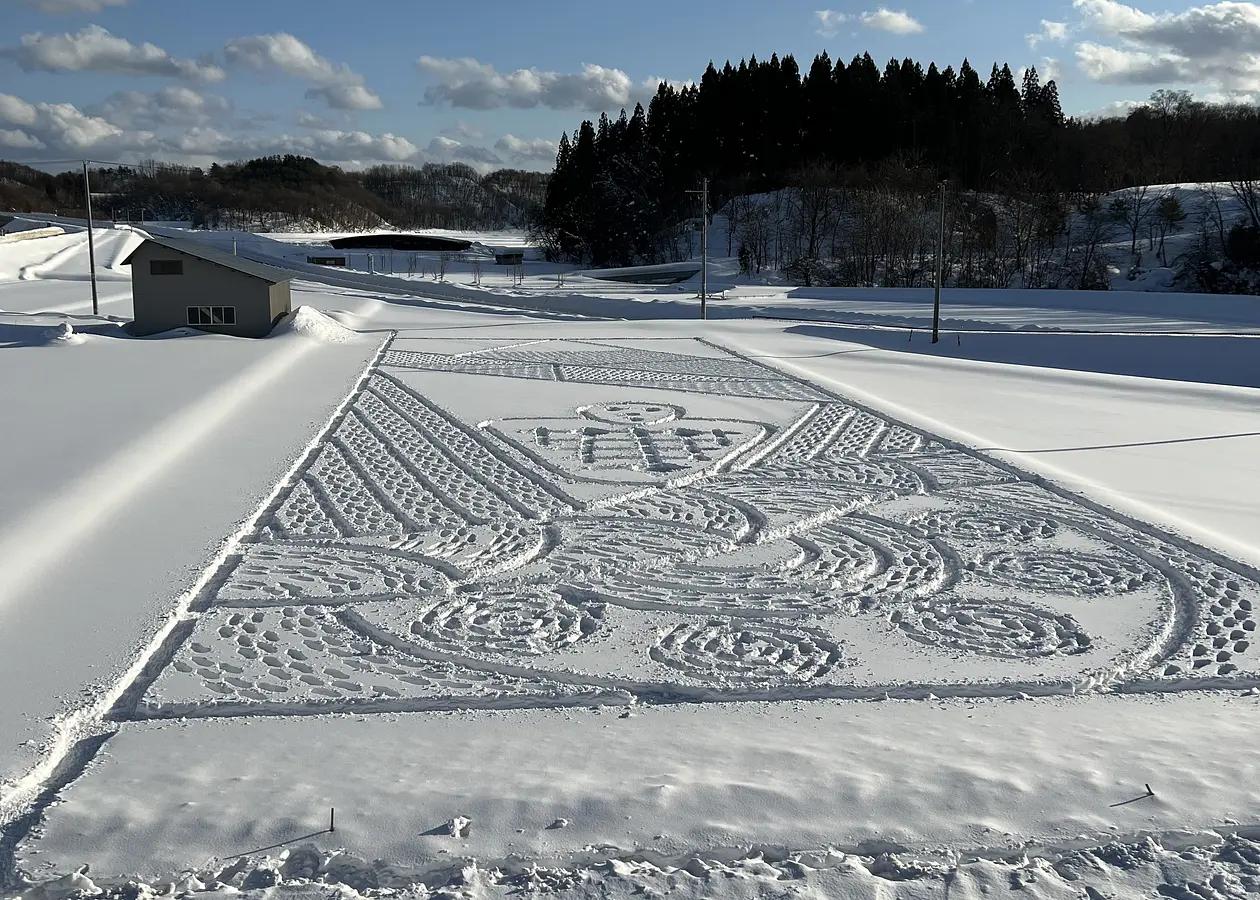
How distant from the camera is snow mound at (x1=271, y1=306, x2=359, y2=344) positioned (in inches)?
954

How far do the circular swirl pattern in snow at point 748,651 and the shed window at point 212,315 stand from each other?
20.8 m

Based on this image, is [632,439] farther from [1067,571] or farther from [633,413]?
[1067,571]

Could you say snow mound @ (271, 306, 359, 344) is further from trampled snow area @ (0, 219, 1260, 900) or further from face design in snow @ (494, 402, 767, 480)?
face design in snow @ (494, 402, 767, 480)

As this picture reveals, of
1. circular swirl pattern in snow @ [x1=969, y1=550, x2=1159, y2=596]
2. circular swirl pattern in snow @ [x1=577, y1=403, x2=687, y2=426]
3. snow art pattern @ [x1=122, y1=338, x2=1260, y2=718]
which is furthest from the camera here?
circular swirl pattern in snow @ [x1=577, y1=403, x2=687, y2=426]

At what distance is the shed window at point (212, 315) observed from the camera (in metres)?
24.9

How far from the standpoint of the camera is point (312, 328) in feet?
80.4

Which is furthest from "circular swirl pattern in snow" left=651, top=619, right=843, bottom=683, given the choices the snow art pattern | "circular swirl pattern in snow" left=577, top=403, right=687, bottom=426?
"circular swirl pattern in snow" left=577, top=403, right=687, bottom=426

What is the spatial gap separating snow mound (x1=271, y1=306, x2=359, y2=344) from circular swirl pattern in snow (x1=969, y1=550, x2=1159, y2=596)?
1906 cm

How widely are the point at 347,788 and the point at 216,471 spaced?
24.0 ft

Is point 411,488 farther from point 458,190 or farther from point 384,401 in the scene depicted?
point 458,190

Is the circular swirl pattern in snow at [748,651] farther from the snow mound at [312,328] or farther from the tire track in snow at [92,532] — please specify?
the snow mound at [312,328]

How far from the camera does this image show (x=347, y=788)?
4.86 m

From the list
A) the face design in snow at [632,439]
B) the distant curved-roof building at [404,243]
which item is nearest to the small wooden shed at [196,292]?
the face design in snow at [632,439]

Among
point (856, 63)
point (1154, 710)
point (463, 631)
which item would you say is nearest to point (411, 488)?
point (463, 631)
